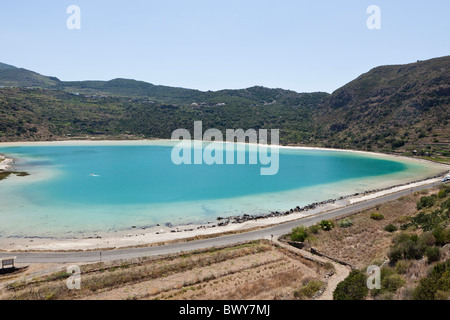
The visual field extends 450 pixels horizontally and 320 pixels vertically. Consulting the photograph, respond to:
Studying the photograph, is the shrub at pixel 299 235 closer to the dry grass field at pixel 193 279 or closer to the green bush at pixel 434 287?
the dry grass field at pixel 193 279

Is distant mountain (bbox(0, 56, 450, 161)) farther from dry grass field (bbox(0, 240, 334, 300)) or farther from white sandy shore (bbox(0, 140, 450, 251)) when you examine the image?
dry grass field (bbox(0, 240, 334, 300))

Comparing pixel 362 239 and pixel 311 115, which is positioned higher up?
pixel 311 115

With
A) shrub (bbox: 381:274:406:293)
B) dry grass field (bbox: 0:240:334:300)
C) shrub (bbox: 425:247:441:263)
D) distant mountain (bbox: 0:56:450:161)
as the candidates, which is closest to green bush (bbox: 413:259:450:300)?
shrub (bbox: 381:274:406:293)

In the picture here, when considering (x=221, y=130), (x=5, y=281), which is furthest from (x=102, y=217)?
(x=221, y=130)

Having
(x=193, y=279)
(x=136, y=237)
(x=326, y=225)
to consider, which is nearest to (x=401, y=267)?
(x=193, y=279)

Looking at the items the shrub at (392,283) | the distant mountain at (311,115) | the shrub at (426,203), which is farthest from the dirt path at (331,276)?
the distant mountain at (311,115)

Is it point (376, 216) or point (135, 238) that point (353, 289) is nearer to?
point (376, 216)
